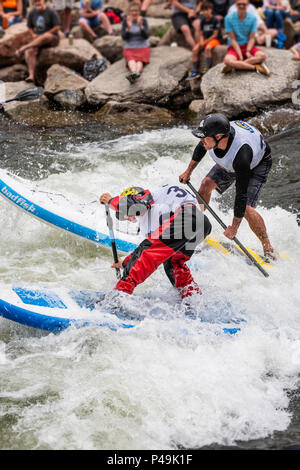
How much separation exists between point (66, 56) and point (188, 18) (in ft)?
8.88

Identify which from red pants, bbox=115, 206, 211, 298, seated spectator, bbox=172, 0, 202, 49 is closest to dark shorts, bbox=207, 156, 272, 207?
red pants, bbox=115, 206, 211, 298

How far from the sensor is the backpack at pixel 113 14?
13812 millimetres

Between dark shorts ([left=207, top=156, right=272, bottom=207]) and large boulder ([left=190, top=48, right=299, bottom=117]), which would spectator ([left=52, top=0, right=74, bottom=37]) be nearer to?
large boulder ([left=190, top=48, right=299, bottom=117])

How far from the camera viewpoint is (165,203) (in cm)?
410

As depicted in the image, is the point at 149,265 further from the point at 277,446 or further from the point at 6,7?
the point at 6,7

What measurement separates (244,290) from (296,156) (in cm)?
333

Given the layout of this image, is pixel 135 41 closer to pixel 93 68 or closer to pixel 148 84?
pixel 148 84

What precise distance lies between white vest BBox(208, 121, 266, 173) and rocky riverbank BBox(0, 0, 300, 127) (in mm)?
4354

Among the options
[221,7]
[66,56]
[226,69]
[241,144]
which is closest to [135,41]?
[66,56]

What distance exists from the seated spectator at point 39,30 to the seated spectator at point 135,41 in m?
1.75

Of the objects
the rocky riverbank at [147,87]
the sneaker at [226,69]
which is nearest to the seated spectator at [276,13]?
the rocky riverbank at [147,87]

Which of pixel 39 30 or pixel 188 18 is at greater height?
pixel 188 18

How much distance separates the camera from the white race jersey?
409 cm

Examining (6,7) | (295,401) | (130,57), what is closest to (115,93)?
(130,57)
